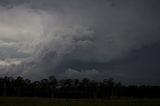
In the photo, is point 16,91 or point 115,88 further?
point 115,88

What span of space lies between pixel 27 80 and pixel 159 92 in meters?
79.8

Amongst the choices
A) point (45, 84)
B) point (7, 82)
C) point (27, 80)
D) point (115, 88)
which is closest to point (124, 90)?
point (115, 88)

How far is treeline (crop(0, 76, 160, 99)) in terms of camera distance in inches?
6093

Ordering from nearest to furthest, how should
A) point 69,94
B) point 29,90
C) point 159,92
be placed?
point 69,94, point 29,90, point 159,92

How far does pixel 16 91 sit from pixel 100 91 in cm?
5053

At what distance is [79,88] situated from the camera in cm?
17025

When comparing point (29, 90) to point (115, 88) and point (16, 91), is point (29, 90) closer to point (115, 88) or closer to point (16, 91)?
point (16, 91)

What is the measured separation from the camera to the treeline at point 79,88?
15475 cm

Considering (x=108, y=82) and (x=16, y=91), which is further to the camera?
(x=108, y=82)

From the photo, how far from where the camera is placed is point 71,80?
576 feet

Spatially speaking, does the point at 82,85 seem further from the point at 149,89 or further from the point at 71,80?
the point at 149,89

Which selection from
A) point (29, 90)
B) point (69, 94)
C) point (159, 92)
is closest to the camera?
point (69, 94)

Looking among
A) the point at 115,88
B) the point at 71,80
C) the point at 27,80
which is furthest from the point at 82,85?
the point at 27,80

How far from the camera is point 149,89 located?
170125 millimetres
